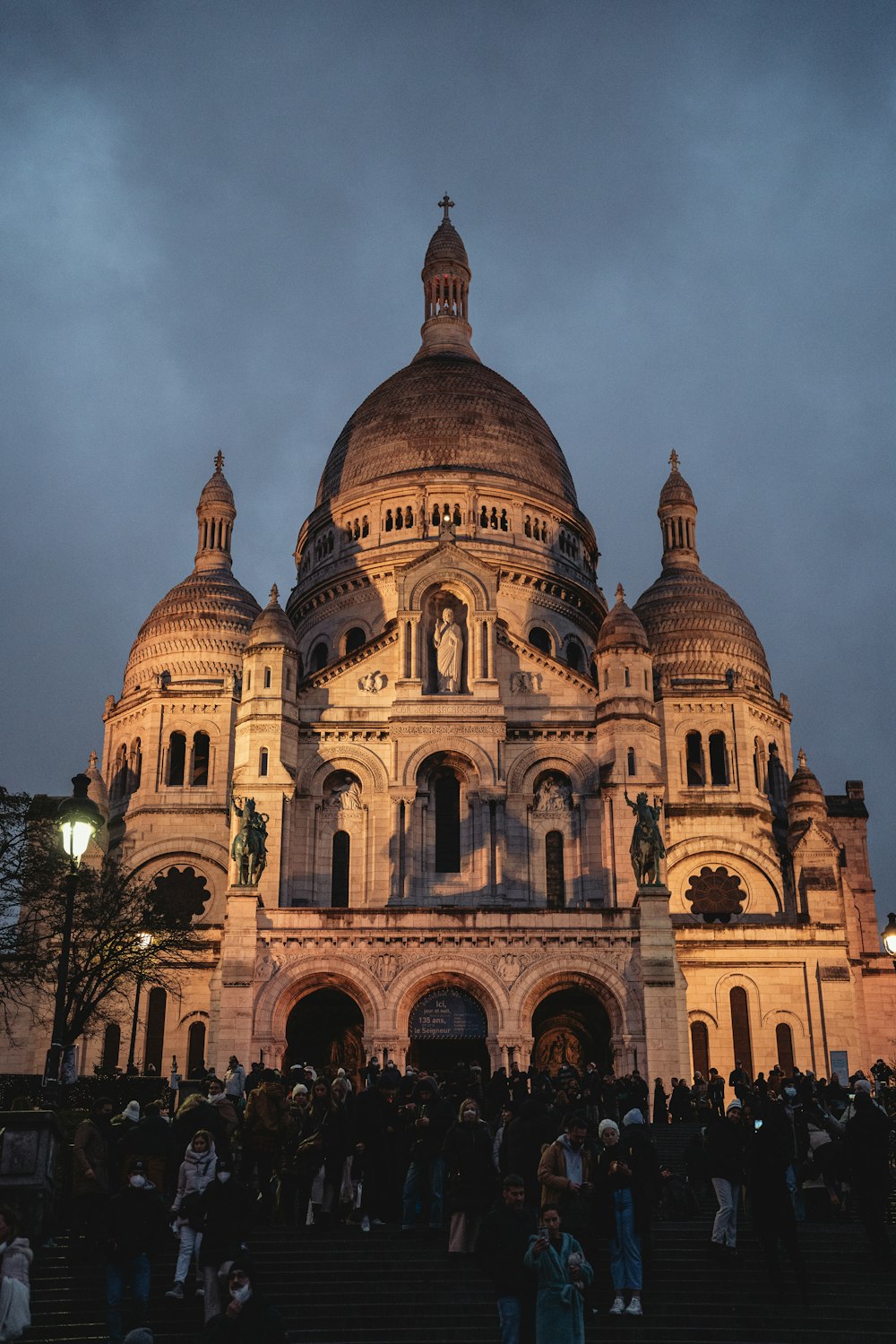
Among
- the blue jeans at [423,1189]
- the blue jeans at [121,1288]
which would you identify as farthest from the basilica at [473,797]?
the blue jeans at [121,1288]

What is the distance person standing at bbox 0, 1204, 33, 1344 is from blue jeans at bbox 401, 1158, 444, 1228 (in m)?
8.23

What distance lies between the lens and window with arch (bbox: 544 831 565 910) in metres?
49.1

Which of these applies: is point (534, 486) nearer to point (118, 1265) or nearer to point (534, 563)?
point (534, 563)

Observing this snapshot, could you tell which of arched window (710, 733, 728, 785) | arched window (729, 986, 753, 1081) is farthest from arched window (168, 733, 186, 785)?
arched window (729, 986, 753, 1081)

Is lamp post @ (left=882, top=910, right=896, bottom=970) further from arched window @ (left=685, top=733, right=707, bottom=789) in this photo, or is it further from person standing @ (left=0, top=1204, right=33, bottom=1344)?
arched window @ (left=685, top=733, right=707, bottom=789)

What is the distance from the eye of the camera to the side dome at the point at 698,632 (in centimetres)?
6166

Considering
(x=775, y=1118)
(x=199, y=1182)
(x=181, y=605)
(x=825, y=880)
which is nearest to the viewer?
(x=199, y=1182)

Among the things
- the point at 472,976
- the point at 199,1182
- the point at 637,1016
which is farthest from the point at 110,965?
the point at 199,1182

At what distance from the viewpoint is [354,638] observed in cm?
6122

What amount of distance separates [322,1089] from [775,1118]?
617 centimetres

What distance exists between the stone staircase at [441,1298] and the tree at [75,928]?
1258cm

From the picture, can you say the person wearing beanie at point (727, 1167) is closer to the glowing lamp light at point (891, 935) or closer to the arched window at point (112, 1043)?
the glowing lamp light at point (891, 935)

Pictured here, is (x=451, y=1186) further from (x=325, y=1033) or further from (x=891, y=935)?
(x=325, y=1033)

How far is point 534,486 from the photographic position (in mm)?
64625
